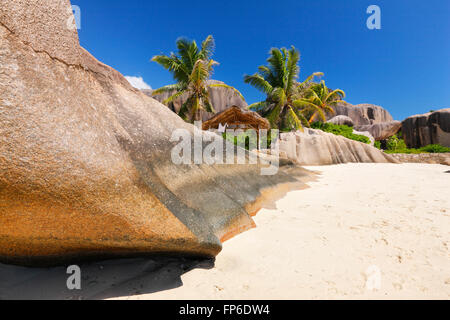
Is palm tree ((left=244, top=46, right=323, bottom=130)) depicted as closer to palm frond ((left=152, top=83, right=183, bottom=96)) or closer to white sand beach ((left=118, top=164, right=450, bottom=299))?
palm frond ((left=152, top=83, right=183, bottom=96))

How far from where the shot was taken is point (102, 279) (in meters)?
1.29

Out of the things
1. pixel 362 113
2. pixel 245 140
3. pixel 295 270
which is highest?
pixel 362 113

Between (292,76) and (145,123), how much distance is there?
1533 cm

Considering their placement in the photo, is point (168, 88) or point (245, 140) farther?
point (168, 88)

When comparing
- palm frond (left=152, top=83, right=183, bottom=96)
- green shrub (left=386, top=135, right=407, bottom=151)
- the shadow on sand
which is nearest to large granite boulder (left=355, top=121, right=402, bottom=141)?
green shrub (left=386, top=135, right=407, bottom=151)

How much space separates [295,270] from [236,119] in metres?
9.49

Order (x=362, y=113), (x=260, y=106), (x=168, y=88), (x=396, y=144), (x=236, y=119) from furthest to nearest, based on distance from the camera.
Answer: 1. (x=362, y=113)
2. (x=396, y=144)
3. (x=260, y=106)
4. (x=168, y=88)
5. (x=236, y=119)

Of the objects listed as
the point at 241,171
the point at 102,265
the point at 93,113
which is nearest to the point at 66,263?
the point at 102,265

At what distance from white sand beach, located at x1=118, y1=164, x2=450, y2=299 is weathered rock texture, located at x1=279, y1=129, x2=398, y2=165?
26.8 ft

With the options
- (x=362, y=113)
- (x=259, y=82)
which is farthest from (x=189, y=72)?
(x=362, y=113)

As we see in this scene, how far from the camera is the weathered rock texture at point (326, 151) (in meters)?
10.4

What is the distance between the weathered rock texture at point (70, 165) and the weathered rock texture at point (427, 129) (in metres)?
25.2

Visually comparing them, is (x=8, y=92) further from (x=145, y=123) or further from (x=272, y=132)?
(x=272, y=132)

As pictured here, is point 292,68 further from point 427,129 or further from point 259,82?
point 427,129
